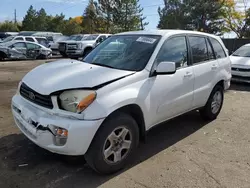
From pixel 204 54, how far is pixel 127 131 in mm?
2376

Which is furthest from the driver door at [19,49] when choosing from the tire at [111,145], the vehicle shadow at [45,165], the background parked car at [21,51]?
the tire at [111,145]

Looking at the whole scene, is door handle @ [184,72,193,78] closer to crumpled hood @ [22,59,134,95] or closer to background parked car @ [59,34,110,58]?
crumpled hood @ [22,59,134,95]

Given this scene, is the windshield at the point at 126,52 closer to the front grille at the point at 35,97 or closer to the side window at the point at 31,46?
the front grille at the point at 35,97

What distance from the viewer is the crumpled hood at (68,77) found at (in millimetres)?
3150

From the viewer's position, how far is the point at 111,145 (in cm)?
329

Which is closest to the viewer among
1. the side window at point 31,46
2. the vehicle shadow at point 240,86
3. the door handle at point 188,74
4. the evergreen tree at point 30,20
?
the door handle at point 188,74

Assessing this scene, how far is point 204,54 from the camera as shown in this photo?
4914mm

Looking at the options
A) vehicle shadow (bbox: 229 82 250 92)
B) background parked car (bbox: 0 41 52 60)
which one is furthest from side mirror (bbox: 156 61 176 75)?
background parked car (bbox: 0 41 52 60)

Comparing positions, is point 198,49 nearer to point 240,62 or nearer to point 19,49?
point 240,62

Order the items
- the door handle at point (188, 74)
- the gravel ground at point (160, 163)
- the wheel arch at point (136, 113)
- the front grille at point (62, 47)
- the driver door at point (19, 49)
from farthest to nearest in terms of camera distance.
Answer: the front grille at point (62, 47) < the driver door at point (19, 49) < the door handle at point (188, 74) < the wheel arch at point (136, 113) < the gravel ground at point (160, 163)

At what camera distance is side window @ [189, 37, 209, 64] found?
462 centimetres

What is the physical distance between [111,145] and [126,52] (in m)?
1.46

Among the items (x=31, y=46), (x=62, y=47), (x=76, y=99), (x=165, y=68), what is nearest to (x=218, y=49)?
(x=165, y=68)

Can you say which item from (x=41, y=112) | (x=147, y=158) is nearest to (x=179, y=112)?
(x=147, y=158)
